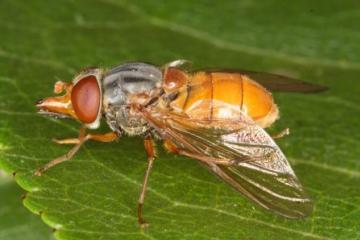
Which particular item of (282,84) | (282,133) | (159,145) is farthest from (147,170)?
(282,84)

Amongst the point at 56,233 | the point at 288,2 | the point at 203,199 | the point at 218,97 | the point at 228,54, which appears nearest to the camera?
the point at 56,233

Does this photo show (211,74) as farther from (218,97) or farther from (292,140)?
(292,140)

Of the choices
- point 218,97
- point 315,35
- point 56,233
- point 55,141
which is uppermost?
point 315,35

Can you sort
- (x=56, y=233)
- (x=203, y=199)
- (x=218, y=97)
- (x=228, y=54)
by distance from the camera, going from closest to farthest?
(x=56, y=233) → (x=203, y=199) → (x=218, y=97) → (x=228, y=54)

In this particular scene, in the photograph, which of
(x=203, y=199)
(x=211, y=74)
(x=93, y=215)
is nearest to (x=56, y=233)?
(x=93, y=215)

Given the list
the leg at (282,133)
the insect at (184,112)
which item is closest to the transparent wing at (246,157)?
the insect at (184,112)

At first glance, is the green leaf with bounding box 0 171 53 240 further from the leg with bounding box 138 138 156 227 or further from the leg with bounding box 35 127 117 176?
the leg with bounding box 138 138 156 227

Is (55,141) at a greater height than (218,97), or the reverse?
(218,97)

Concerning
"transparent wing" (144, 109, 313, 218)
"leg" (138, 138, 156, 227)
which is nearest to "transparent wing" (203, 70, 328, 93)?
"transparent wing" (144, 109, 313, 218)
